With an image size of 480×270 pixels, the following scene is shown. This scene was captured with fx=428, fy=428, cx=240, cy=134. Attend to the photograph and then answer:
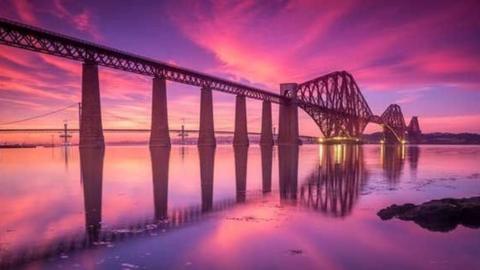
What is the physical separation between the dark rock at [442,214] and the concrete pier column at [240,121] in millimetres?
80965

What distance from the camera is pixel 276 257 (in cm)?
816

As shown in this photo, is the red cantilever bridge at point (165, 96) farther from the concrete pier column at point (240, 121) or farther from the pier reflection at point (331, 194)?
the pier reflection at point (331, 194)

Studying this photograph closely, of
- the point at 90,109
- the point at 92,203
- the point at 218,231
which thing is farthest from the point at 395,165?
the point at 90,109

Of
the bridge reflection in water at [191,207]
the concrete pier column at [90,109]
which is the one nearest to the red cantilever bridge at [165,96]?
the concrete pier column at [90,109]

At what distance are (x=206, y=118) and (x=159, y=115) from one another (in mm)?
12697

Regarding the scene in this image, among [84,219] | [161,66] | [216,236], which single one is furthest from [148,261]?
[161,66]

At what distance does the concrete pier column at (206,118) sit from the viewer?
7919 cm

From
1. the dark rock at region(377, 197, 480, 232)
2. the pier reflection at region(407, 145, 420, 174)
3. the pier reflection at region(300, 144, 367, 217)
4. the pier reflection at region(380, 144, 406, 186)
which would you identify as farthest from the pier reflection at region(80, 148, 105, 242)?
the pier reflection at region(407, 145, 420, 174)

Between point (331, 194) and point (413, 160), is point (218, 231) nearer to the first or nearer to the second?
point (331, 194)

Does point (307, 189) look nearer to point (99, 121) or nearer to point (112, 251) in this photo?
point (112, 251)

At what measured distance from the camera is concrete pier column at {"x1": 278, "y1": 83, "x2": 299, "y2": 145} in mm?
112200

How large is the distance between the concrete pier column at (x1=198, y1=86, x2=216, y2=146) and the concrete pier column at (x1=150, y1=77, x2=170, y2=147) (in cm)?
1016

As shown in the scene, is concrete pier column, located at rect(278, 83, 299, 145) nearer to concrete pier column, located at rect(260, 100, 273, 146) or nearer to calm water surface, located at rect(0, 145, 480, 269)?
concrete pier column, located at rect(260, 100, 273, 146)

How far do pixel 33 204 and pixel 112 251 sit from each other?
745cm
